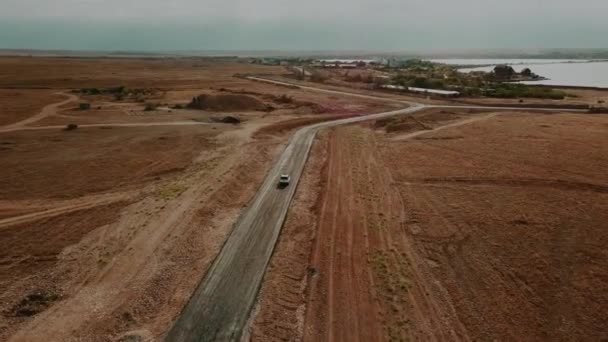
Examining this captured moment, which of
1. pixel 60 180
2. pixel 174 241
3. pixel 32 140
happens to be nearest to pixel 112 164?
pixel 60 180

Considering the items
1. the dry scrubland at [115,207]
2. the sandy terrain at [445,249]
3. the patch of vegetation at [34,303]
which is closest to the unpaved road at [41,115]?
the dry scrubland at [115,207]

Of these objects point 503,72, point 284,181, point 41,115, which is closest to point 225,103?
point 41,115

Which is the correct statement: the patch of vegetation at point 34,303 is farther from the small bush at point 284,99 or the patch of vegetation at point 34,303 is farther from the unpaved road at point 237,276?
the small bush at point 284,99

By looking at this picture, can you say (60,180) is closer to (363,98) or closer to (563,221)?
(563,221)

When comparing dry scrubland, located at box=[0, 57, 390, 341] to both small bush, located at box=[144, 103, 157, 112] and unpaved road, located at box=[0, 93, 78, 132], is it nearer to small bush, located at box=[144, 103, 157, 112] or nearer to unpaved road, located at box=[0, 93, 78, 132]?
unpaved road, located at box=[0, 93, 78, 132]

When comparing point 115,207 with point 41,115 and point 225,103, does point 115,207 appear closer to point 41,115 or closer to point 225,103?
point 41,115
